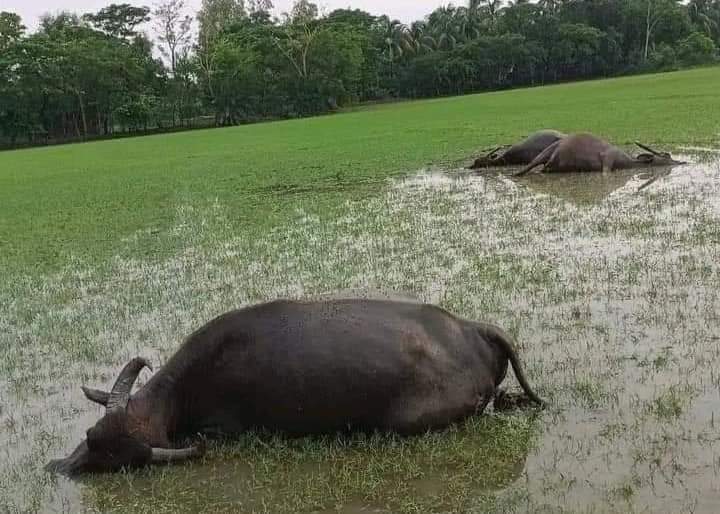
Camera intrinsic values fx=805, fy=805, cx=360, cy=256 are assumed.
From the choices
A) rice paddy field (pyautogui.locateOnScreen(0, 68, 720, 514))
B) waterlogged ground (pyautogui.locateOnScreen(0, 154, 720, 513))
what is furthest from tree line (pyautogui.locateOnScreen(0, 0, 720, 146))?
waterlogged ground (pyautogui.locateOnScreen(0, 154, 720, 513))

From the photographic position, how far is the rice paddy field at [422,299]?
4656 mm

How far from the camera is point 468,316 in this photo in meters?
7.35

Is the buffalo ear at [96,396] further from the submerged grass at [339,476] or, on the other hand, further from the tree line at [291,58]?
the tree line at [291,58]

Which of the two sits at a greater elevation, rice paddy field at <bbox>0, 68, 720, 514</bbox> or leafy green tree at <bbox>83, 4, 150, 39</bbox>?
leafy green tree at <bbox>83, 4, 150, 39</bbox>

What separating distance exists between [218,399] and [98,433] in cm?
81

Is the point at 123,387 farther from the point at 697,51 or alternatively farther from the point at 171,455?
the point at 697,51

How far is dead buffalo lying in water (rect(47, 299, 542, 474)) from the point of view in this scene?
5172mm

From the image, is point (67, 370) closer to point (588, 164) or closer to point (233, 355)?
point (233, 355)

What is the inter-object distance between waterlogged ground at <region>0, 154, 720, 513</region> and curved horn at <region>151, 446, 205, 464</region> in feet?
0.30

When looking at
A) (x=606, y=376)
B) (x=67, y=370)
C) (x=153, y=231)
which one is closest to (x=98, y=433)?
(x=67, y=370)

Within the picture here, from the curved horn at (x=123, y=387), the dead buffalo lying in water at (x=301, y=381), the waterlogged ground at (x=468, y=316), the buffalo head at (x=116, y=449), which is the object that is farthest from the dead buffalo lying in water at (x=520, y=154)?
the buffalo head at (x=116, y=449)

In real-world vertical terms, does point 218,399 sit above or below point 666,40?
below

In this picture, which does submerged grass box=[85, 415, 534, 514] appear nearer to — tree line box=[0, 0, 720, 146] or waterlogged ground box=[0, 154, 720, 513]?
waterlogged ground box=[0, 154, 720, 513]

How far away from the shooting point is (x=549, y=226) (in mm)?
10805
